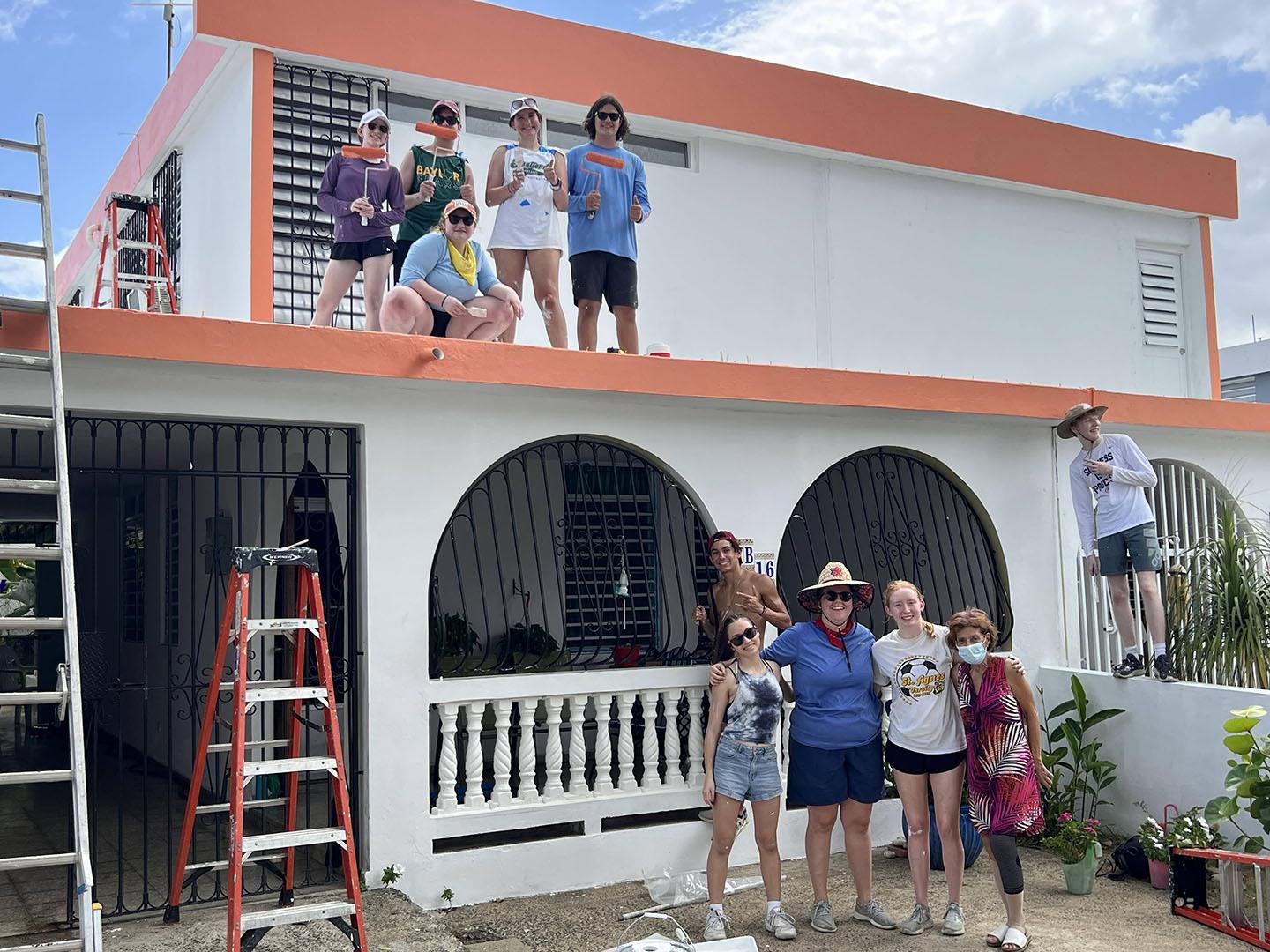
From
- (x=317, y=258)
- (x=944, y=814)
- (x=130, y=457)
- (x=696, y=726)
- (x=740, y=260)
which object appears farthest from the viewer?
(x=740, y=260)

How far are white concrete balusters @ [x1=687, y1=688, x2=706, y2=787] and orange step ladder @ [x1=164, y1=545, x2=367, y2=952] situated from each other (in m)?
2.29

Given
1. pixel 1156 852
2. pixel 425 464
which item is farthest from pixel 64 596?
pixel 1156 852

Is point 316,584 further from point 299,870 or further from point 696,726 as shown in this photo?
point 696,726

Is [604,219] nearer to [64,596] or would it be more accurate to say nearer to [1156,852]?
[64,596]

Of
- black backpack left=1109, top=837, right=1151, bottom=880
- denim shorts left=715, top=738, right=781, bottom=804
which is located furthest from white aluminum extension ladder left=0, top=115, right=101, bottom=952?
black backpack left=1109, top=837, right=1151, bottom=880

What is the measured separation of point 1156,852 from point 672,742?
8.92ft

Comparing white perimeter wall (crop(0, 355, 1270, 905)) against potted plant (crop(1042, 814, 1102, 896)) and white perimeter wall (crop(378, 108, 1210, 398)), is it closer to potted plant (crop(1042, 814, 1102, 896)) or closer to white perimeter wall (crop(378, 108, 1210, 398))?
potted plant (crop(1042, 814, 1102, 896))

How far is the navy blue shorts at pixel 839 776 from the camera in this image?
221 inches

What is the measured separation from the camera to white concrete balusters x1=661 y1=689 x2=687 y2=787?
653 centimetres

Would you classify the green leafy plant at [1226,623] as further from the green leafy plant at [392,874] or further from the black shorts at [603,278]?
the green leafy plant at [392,874]

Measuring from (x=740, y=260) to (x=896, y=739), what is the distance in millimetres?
5578

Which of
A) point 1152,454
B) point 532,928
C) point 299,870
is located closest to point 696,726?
point 532,928

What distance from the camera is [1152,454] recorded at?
8773mm

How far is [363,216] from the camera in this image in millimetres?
6867
